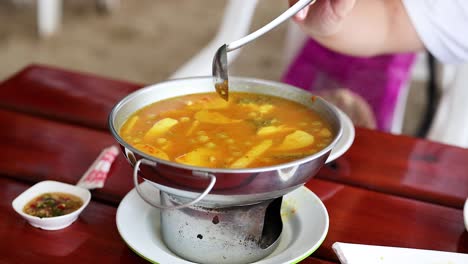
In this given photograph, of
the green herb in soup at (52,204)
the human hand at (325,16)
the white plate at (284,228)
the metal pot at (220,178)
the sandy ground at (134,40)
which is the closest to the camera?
the metal pot at (220,178)

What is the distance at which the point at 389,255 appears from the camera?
0.90 m

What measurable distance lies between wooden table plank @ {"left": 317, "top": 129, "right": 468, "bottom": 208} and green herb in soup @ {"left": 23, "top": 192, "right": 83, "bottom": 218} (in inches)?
17.0

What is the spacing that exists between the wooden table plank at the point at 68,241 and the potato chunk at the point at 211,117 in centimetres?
20

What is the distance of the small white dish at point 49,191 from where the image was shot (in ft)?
3.13

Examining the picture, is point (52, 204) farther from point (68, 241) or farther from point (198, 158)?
point (198, 158)

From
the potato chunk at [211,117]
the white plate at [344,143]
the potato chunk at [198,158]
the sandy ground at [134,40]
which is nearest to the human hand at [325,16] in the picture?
the white plate at [344,143]

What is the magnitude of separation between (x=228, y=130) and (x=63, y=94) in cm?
59

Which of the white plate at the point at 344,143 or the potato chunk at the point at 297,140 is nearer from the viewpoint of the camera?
the potato chunk at the point at 297,140

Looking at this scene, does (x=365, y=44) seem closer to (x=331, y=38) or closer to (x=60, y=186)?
(x=331, y=38)

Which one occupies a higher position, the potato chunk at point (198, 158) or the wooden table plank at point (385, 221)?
the potato chunk at point (198, 158)

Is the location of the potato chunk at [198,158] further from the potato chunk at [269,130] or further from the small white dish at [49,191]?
the small white dish at [49,191]

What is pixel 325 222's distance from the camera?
962 mm

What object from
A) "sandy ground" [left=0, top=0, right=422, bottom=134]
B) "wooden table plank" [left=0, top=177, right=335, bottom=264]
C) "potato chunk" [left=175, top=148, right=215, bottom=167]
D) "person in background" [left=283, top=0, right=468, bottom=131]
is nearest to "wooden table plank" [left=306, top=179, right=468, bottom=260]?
"wooden table plank" [left=0, top=177, right=335, bottom=264]

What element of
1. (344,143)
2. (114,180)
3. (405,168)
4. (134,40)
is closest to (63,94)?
(114,180)
